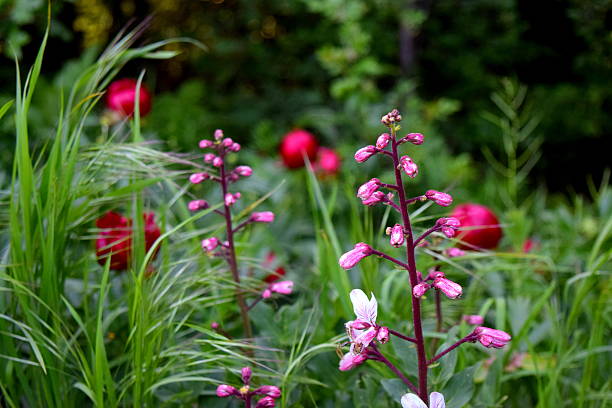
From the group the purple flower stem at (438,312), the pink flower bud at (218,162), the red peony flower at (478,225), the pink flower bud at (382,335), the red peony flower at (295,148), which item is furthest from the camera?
the red peony flower at (295,148)

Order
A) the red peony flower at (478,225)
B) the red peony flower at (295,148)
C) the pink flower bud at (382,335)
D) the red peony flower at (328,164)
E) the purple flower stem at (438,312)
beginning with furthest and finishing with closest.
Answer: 1. the red peony flower at (328,164)
2. the red peony flower at (295,148)
3. the red peony flower at (478,225)
4. the purple flower stem at (438,312)
5. the pink flower bud at (382,335)

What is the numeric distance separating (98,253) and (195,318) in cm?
27

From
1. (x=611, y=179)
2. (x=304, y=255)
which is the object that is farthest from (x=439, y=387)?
(x=611, y=179)

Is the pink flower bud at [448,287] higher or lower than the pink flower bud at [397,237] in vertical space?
lower

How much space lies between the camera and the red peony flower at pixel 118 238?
1.15 m

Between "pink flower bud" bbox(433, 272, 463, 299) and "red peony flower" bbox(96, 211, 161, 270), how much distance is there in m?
0.58

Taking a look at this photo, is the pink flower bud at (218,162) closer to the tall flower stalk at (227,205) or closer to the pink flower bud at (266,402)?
the tall flower stalk at (227,205)

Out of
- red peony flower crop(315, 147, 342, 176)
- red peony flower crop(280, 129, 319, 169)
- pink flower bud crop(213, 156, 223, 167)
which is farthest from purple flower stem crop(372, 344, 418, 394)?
red peony flower crop(315, 147, 342, 176)

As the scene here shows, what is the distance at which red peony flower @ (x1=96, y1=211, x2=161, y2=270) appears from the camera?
3.77 ft

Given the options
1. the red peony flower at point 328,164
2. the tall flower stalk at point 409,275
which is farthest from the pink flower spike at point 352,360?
the red peony flower at point 328,164

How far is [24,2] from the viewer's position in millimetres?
1955

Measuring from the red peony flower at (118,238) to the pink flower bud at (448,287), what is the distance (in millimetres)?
576

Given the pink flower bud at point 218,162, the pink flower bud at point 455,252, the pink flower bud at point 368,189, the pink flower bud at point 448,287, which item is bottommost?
the pink flower bud at point 455,252

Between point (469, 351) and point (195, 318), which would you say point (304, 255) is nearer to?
point (195, 318)
